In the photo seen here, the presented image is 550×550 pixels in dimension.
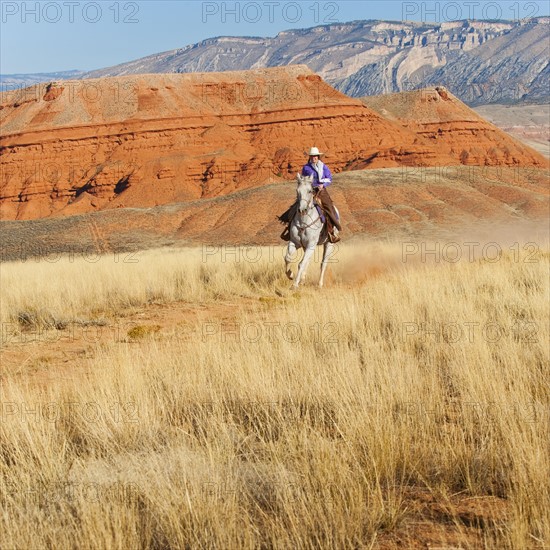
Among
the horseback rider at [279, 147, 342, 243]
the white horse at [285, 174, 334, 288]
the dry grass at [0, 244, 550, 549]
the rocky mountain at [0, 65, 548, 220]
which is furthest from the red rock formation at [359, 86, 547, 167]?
the dry grass at [0, 244, 550, 549]

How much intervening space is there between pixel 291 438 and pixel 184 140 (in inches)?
2834

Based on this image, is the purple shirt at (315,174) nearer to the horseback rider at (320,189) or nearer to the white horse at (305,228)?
the horseback rider at (320,189)

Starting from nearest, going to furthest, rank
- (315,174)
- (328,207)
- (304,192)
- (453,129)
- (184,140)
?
(304,192), (315,174), (328,207), (184,140), (453,129)

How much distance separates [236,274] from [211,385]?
10.1 m

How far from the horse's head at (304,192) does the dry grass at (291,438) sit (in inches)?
190

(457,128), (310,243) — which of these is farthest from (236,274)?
(457,128)

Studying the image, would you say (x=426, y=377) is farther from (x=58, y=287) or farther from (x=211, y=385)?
(x=58, y=287)

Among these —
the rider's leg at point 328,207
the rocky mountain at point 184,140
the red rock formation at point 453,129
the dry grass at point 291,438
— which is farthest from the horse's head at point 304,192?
the red rock formation at point 453,129

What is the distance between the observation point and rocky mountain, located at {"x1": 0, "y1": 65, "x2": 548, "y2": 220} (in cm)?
6750

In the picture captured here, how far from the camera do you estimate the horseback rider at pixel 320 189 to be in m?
13.1

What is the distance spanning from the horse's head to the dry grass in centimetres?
483

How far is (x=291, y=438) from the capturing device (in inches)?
168

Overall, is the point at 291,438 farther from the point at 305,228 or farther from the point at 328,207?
the point at 328,207

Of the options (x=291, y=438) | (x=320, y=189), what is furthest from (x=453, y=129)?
(x=291, y=438)
